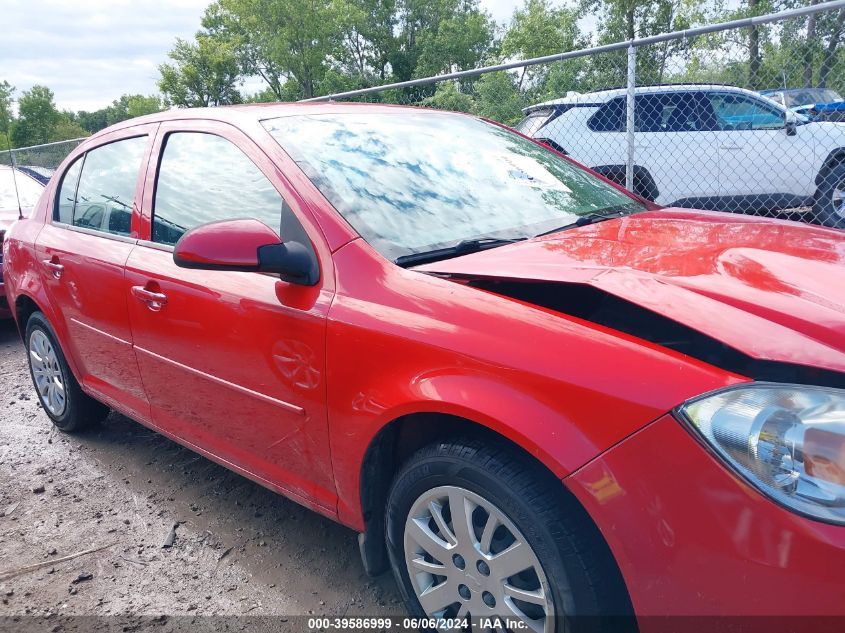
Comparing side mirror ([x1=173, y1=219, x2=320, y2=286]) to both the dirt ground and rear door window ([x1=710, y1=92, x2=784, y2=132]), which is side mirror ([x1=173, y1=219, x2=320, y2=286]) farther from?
rear door window ([x1=710, y1=92, x2=784, y2=132])

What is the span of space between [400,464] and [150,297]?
1281 millimetres

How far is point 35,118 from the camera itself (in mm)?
61438

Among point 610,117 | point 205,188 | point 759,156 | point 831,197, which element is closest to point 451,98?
point 610,117

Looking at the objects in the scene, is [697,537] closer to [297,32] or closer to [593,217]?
[593,217]

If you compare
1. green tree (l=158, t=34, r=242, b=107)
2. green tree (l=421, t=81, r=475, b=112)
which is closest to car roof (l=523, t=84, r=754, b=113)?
green tree (l=421, t=81, r=475, b=112)

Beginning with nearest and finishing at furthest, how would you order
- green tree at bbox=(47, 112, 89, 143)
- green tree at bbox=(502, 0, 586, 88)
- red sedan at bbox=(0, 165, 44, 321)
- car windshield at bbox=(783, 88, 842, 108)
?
red sedan at bbox=(0, 165, 44, 321), car windshield at bbox=(783, 88, 842, 108), green tree at bbox=(502, 0, 586, 88), green tree at bbox=(47, 112, 89, 143)

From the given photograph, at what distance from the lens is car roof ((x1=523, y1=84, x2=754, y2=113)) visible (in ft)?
21.2

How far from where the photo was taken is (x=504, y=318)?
1.66 m

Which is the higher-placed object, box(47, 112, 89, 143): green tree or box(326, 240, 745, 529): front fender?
box(47, 112, 89, 143): green tree

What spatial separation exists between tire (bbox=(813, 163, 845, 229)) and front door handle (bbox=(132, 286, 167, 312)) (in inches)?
251

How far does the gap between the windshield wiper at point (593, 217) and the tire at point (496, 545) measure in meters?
0.92

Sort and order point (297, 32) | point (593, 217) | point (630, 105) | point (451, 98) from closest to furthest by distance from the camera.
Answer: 1. point (593, 217)
2. point (630, 105)
3. point (451, 98)
4. point (297, 32)

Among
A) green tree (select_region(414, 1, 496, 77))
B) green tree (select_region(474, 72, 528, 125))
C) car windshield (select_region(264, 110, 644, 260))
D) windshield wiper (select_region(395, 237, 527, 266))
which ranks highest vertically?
green tree (select_region(414, 1, 496, 77))

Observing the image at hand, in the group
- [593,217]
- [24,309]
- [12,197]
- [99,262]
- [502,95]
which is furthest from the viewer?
[502,95]
